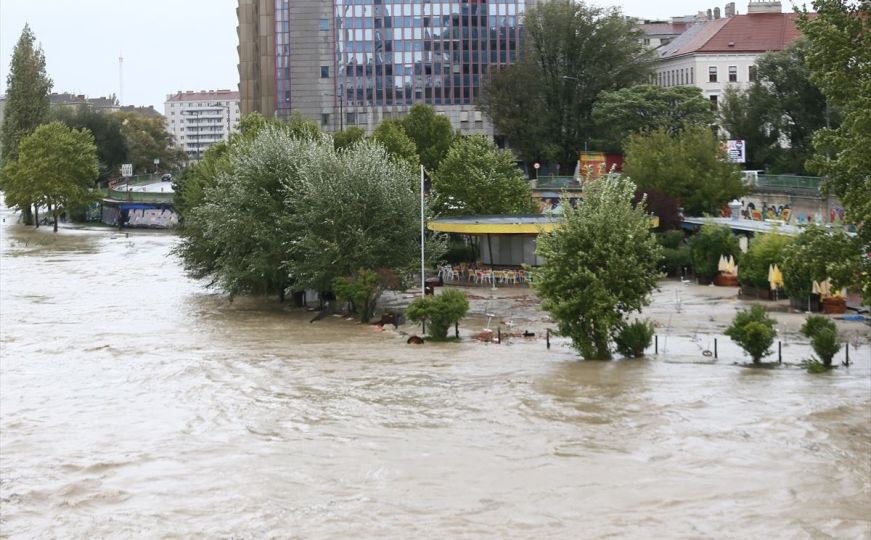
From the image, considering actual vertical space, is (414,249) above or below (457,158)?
below

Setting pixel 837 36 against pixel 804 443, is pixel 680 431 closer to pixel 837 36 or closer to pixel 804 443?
pixel 804 443

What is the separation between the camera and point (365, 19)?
143m

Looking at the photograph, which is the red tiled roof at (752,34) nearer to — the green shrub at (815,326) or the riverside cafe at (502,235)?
the riverside cafe at (502,235)

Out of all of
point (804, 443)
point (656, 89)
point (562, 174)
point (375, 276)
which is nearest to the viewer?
point (804, 443)

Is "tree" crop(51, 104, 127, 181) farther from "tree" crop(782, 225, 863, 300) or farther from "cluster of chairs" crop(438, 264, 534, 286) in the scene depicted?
"tree" crop(782, 225, 863, 300)

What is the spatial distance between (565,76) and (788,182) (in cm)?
4273

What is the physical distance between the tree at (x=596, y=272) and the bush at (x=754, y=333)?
2.81 metres

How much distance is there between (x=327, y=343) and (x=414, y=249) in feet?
27.0

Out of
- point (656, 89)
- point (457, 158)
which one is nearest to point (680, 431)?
point (457, 158)

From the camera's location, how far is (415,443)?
2886cm

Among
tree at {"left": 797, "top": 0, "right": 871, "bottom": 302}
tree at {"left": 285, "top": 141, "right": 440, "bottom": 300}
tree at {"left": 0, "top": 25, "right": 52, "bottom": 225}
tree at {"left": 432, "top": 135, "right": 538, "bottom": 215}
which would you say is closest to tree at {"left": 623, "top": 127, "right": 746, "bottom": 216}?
tree at {"left": 432, "top": 135, "right": 538, "bottom": 215}

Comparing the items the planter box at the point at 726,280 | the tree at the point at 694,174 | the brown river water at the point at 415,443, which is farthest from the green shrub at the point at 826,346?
the tree at the point at 694,174

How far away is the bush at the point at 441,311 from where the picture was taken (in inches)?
1693

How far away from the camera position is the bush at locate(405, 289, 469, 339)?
43000 millimetres
